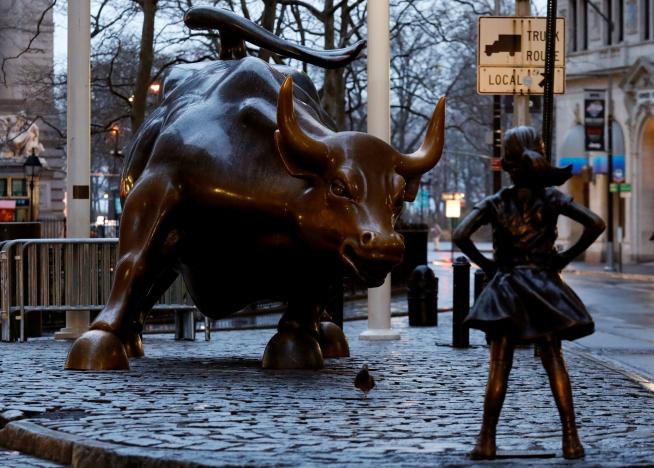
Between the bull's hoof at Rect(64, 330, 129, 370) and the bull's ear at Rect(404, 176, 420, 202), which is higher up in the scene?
the bull's ear at Rect(404, 176, 420, 202)

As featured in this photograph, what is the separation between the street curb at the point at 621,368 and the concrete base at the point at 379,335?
2061 millimetres

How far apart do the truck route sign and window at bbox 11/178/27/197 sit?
142ft

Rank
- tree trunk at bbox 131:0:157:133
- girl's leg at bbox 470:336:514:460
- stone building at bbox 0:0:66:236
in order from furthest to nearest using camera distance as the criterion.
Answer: stone building at bbox 0:0:66:236 < tree trunk at bbox 131:0:157:133 < girl's leg at bbox 470:336:514:460

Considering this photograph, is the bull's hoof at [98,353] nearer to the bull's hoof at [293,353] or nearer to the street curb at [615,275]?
the bull's hoof at [293,353]

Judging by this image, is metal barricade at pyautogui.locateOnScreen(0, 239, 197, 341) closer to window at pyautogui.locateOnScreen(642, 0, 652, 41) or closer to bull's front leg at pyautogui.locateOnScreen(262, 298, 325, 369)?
bull's front leg at pyautogui.locateOnScreen(262, 298, 325, 369)

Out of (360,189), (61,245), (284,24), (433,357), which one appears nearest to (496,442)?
(360,189)

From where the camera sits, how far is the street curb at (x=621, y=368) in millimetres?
12706

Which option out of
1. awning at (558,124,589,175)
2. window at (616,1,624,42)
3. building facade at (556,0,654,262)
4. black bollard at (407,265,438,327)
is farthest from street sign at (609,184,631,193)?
black bollard at (407,265,438,327)

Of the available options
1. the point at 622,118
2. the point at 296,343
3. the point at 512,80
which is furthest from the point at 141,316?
the point at 622,118

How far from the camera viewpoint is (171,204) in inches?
477

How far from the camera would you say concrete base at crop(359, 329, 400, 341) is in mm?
17453

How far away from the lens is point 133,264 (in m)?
12.3

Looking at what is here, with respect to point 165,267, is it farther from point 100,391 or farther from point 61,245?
point 61,245

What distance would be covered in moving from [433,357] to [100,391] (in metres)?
4.85
